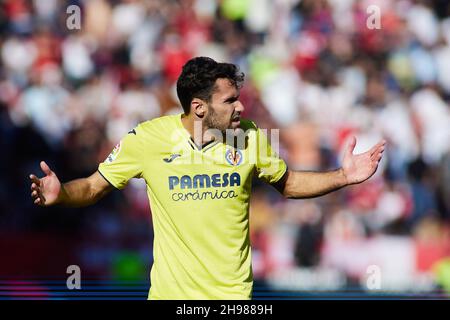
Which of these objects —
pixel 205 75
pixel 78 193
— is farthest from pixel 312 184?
pixel 78 193

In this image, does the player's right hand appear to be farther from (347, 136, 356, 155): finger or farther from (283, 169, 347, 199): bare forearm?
(347, 136, 356, 155): finger

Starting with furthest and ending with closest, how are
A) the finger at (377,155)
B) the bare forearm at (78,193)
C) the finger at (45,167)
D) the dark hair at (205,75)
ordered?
the finger at (377,155)
the dark hair at (205,75)
the bare forearm at (78,193)
the finger at (45,167)

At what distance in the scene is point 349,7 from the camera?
12727 mm

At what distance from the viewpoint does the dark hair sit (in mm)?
6184

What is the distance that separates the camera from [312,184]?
6.25 meters

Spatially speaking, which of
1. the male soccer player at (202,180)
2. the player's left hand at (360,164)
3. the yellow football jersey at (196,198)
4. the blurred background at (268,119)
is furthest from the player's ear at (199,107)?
the blurred background at (268,119)

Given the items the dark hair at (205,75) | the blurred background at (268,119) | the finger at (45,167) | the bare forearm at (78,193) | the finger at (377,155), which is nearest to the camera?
the finger at (45,167)

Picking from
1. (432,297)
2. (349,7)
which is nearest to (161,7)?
(349,7)

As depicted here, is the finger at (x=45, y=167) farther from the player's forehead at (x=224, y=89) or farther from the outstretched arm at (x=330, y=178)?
the outstretched arm at (x=330, y=178)

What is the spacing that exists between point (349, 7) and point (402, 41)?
799 mm

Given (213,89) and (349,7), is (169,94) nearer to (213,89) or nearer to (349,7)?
(349,7)

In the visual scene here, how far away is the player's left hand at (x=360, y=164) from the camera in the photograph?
20.6ft

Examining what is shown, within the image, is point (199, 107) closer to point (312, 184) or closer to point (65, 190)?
point (312, 184)

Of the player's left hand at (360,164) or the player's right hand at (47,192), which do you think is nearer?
the player's right hand at (47,192)
